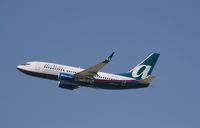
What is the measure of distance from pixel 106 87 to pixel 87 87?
12.0ft

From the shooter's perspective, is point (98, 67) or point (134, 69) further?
point (134, 69)

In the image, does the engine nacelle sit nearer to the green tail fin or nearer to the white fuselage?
the white fuselage

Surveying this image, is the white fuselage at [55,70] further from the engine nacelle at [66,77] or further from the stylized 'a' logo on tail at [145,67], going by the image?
the stylized 'a' logo on tail at [145,67]

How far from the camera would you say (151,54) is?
343ft

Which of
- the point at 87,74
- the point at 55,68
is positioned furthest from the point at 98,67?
the point at 55,68

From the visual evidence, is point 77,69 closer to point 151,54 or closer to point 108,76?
point 108,76

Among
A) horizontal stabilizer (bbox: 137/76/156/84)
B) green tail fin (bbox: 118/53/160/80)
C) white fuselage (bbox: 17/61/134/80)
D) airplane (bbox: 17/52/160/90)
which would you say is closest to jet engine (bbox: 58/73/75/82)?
airplane (bbox: 17/52/160/90)

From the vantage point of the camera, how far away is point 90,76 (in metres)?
97.8

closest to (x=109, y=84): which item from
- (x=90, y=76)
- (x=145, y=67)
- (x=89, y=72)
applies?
(x=90, y=76)

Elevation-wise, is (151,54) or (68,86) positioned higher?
(151,54)

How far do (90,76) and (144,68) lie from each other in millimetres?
11852

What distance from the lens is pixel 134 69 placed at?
10281cm

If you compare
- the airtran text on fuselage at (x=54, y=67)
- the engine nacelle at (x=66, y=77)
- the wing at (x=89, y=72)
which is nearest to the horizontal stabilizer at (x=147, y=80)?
the wing at (x=89, y=72)

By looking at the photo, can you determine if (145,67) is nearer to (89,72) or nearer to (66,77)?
(89,72)
